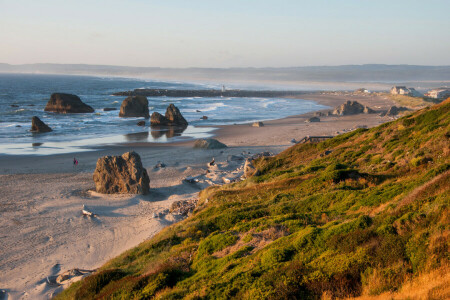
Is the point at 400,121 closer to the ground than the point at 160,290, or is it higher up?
higher up

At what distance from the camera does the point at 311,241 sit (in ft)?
28.7

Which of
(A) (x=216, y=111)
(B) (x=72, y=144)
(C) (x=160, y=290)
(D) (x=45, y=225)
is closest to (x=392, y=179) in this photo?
(C) (x=160, y=290)

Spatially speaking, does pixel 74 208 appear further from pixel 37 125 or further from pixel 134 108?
pixel 134 108

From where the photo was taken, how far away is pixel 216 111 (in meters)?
76.4

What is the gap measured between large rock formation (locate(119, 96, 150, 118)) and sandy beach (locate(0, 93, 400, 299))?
27173 millimetres

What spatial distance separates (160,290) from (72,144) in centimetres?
3643

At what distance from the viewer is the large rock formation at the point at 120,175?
24.9 m

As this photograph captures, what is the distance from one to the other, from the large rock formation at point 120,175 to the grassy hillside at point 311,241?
810cm

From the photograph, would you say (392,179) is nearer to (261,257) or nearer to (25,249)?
(261,257)

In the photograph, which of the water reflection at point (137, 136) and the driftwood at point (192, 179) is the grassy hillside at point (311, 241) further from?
the water reflection at point (137, 136)

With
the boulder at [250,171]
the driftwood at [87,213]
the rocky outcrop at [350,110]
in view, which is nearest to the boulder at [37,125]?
the driftwood at [87,213]

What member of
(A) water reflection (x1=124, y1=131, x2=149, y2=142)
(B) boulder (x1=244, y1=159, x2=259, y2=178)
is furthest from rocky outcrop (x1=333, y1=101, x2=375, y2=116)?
(B) boulder (x1=244, y1=159, x2=259, y2=178)

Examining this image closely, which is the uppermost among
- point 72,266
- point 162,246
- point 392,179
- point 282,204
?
point 392,179

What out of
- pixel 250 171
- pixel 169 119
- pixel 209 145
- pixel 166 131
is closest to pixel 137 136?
pixel 166 131
